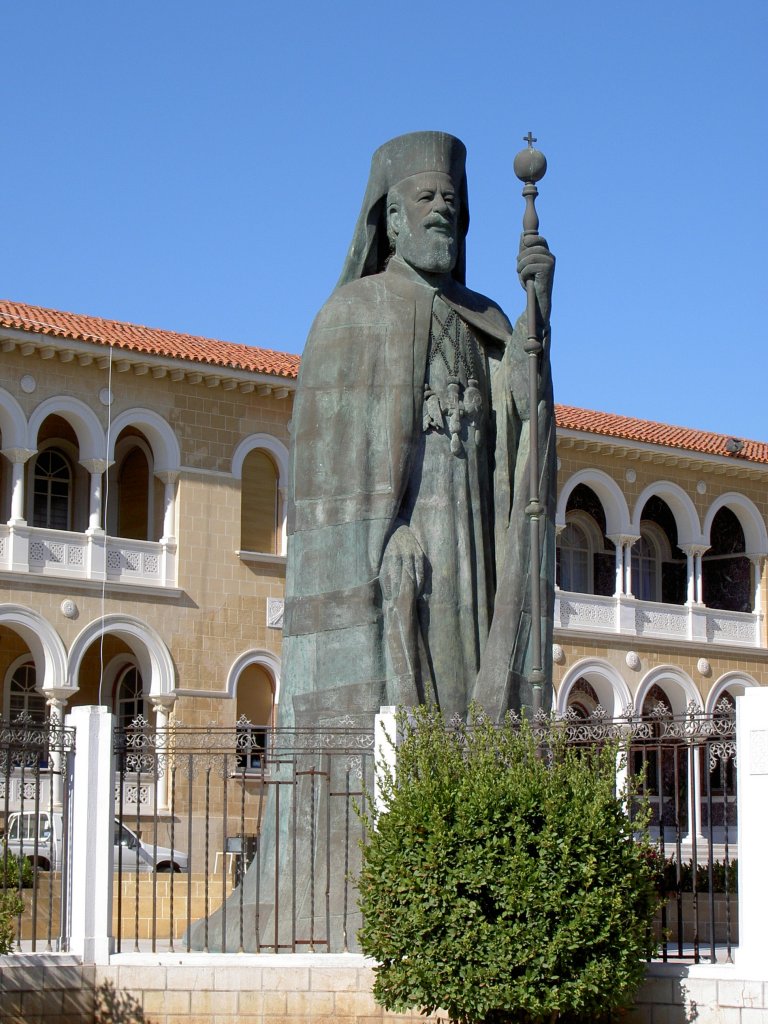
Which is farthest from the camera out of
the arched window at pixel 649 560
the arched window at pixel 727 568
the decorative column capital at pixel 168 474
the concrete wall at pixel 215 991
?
the arched window at pixel 727 568

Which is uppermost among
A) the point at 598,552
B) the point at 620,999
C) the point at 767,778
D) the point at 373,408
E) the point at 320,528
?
the point at 598,552

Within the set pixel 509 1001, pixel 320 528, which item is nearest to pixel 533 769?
pixel 509 1001

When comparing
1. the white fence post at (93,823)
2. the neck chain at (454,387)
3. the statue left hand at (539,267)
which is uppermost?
the statue left hand at (539,267)

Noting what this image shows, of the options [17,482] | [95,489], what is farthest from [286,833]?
[95,489]

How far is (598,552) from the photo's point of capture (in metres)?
43.5

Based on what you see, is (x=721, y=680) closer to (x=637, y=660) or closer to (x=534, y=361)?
(x=637, y=660)

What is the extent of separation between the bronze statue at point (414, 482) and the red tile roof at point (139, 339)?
20.8 m

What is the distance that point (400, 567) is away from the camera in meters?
11.7

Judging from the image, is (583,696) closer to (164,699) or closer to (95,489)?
(164,699)

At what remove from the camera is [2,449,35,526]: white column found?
3366cm

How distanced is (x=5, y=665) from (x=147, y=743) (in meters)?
25.2

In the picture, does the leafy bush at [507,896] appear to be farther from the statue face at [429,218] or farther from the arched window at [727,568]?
the arched window at [727,568]

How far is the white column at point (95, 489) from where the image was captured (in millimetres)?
34781

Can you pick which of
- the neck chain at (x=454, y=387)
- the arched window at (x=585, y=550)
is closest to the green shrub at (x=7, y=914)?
the neck chain at (x=454, y=387)
